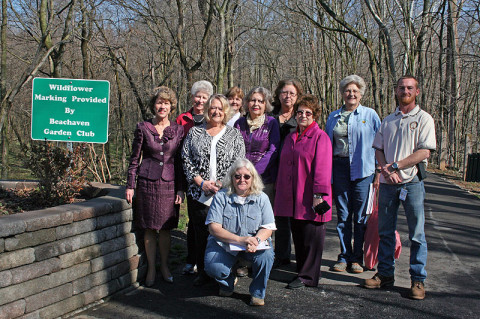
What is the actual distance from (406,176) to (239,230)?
168 centimetres

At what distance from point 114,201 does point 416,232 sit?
115 inches

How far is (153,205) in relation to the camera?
456 cm

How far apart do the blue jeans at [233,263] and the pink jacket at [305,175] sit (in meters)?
0.65

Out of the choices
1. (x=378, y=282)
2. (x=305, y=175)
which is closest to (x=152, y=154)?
(x=305, y=175)

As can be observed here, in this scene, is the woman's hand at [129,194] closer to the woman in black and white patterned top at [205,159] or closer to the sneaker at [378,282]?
the woman in black and white patterned top at [205,159]

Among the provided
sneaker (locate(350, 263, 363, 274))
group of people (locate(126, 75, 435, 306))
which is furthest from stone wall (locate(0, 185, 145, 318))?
sneaker (locate(350, 263, 363, 274))

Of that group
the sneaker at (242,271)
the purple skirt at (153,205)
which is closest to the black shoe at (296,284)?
the sneaker at (242,271)

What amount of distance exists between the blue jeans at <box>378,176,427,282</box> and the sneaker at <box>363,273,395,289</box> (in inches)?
1.8

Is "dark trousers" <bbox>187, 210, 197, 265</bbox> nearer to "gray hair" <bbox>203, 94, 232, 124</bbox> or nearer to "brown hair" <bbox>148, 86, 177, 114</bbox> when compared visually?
"gray hair" <bbox>203, 94, 232, 124</bbox>

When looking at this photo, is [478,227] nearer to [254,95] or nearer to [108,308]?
[254,95]

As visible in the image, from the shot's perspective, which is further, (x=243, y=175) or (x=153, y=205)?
(x=153, y=205)

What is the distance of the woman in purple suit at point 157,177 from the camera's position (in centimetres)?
457

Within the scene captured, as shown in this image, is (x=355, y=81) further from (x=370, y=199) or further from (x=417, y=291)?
(x=417, y=291)

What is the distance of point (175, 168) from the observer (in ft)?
15.8
